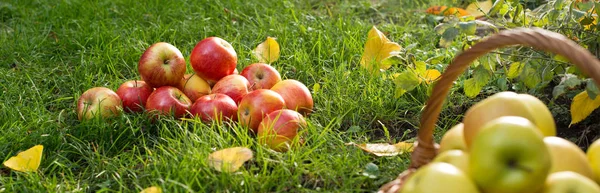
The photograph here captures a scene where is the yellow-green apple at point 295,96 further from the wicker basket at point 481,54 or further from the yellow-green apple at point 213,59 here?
the wicker basket at point 481,54

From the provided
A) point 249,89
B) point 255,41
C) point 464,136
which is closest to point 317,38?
point 255,41

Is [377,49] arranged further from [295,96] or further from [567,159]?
[567,159]

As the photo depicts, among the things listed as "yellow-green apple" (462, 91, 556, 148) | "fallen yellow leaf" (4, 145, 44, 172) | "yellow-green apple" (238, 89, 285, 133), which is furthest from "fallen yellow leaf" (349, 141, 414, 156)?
"fallen yellow leaf" (4, 145, 44, 172)

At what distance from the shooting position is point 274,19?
4.02 m

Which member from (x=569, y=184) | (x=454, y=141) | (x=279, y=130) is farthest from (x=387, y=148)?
(x=569, y=184)

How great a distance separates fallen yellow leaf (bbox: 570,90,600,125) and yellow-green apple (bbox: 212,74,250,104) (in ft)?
3.88

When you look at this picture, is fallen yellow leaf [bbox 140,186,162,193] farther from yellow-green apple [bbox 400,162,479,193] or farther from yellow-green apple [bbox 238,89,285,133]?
yellow-green apple [bbox 400,162,479,193]

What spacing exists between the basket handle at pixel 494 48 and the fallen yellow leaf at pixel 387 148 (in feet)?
1.67

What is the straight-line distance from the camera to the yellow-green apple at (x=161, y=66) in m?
2.95

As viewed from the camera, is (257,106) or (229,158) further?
(257,106)

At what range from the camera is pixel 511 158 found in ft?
5.34

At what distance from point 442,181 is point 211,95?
1.37 m

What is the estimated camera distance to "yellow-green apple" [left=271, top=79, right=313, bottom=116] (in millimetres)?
2855

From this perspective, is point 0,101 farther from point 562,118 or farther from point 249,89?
point 562,118
